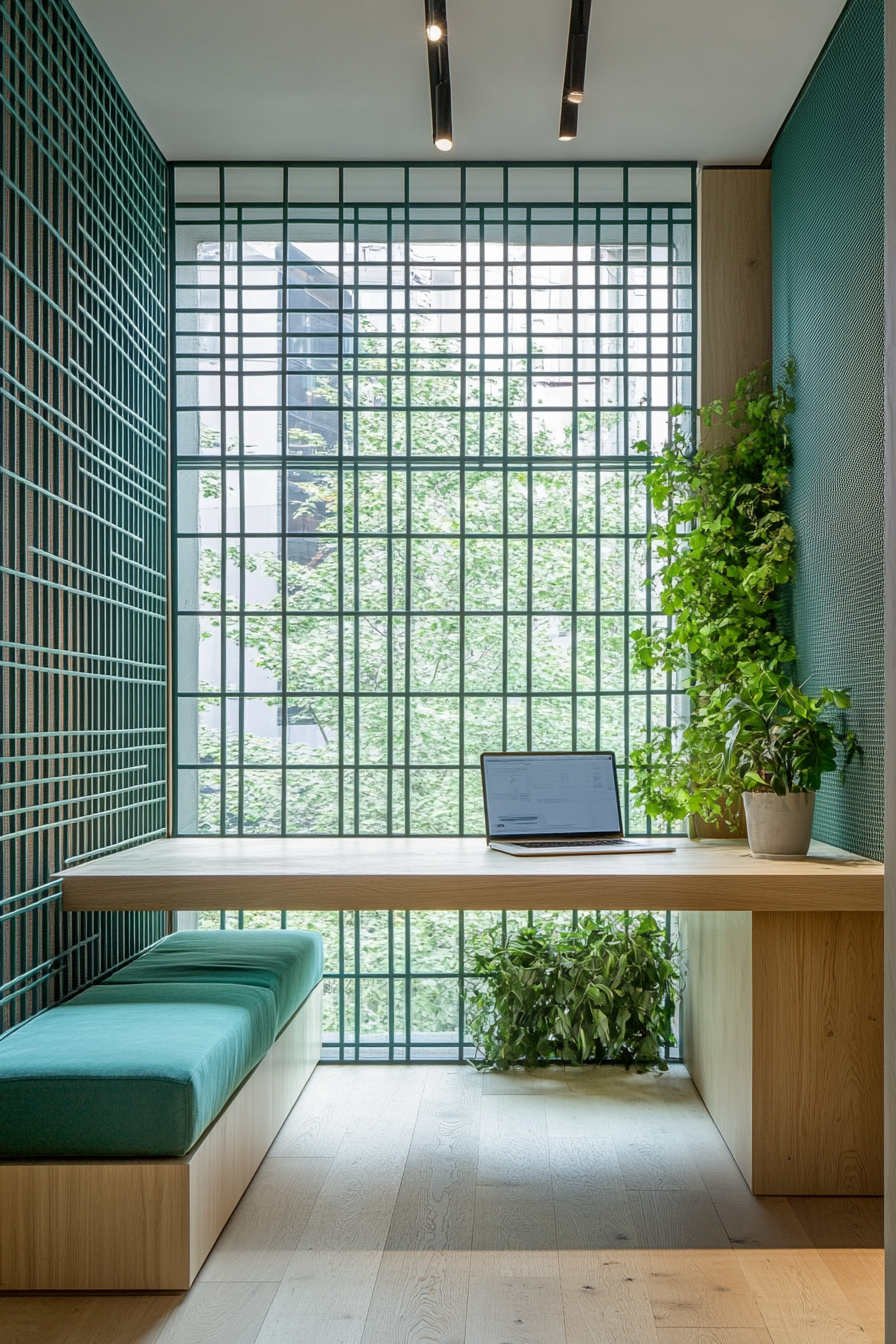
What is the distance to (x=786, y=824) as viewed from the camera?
9.78ft

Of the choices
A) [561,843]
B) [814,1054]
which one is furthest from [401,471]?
→ [814,1054]

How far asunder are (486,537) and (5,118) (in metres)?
1.89

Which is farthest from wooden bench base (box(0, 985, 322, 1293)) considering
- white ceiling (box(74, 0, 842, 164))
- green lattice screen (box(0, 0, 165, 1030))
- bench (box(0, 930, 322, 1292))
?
white ceiling (box(74, 0, 842, 164))

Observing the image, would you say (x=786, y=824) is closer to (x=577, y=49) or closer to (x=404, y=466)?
(x=404, y=466)

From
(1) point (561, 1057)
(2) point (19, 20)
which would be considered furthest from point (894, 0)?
(1) point (561, 1057)

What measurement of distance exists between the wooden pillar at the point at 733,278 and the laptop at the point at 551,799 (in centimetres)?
128

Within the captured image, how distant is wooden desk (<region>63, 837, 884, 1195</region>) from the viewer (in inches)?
107

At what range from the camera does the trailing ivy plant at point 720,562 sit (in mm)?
3475

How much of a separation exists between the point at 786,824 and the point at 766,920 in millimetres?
281

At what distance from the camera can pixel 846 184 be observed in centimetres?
294

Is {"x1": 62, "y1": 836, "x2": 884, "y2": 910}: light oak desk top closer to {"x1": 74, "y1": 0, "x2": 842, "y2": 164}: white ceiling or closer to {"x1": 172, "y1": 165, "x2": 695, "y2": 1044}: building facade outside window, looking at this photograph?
{"x1": 172, "y1": 165, "x2": 695, "y2": 1044}: building facade outside window

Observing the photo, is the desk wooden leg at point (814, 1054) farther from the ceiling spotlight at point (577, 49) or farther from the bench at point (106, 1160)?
the ceiling spotlight at point (577, 49)

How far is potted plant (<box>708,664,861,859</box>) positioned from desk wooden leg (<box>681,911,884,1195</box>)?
0.25 meters

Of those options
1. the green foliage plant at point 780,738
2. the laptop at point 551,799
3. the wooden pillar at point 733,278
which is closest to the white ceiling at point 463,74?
the wooden pillar at point 733,278
